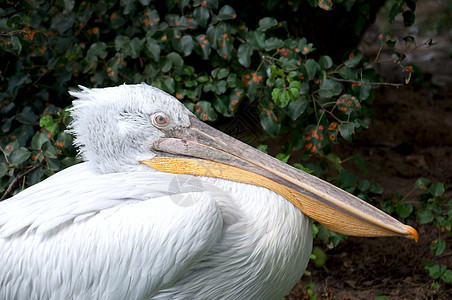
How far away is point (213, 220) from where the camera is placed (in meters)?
1.85

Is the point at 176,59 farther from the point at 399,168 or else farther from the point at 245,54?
the point at 399,168

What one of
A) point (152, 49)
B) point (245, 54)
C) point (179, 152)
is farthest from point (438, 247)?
point (152, 49)

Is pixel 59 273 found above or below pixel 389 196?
above

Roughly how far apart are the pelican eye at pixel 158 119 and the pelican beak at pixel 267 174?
0.15 feet

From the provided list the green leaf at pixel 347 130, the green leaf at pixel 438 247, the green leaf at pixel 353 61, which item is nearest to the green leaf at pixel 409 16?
the green leaf at pixel 353 61

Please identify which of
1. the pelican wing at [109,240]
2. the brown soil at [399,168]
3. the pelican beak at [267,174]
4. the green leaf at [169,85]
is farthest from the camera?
the brown soil at [399,168]

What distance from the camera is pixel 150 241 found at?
72.6 inches

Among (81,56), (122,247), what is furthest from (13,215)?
(81,56)

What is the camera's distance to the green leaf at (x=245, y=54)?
2.90m

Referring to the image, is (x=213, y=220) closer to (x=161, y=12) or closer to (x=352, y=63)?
(x=352, y=63)

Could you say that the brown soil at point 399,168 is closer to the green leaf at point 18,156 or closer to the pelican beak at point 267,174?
the pelican beak at point 267,174

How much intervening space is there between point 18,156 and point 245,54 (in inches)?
48.0

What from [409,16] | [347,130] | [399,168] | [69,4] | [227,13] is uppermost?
[69,4]

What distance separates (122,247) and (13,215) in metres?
0.45
